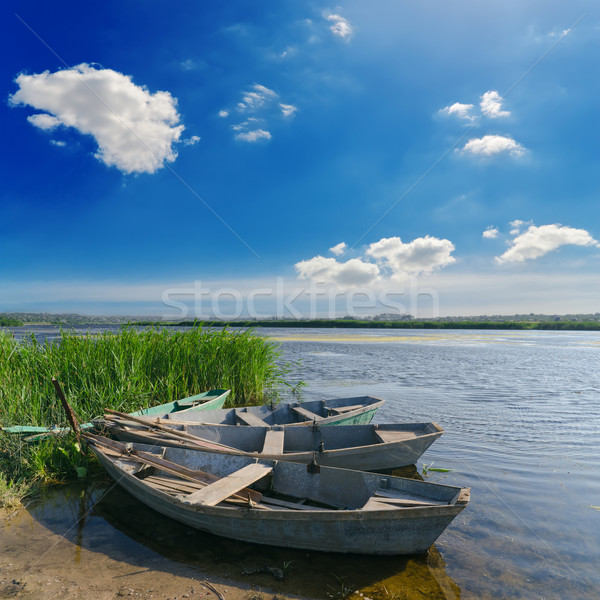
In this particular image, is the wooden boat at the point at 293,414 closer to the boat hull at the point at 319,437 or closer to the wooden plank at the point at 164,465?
the boat hull at the point at 319,437

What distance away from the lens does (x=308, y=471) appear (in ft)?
18.3

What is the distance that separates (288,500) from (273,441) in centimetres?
128

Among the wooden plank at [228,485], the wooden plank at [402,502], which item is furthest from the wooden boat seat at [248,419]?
the wooden plank at [402,502]

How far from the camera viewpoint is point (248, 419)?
8.71m

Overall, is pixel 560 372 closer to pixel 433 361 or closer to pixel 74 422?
pixel 433 361

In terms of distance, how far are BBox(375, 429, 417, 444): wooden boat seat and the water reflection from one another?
88.9 inches

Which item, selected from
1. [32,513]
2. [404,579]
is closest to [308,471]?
[404,579]

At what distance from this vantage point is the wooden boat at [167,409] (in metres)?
6.98

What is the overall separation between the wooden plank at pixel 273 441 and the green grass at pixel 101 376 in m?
3.21

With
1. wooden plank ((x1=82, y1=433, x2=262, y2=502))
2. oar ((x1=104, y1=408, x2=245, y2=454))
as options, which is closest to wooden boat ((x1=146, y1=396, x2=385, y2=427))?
oar ((x1=104, y1=408, x2=245, y2=454))

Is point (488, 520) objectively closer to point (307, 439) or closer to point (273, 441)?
point (307, 439)

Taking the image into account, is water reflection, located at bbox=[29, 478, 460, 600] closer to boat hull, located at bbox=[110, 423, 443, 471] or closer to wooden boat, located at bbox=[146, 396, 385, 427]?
boat hull, located at bbox=[110, 423, 443, 471]

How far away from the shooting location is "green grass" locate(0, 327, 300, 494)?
23.0 feet

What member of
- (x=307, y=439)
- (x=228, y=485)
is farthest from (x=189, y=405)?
(x=228, y=485)
